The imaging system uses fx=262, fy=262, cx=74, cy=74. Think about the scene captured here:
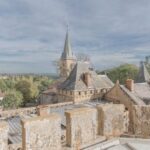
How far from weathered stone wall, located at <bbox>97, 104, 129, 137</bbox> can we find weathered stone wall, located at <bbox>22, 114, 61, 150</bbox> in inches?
120

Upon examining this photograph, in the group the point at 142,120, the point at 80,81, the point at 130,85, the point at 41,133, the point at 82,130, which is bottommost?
the point at 142,120

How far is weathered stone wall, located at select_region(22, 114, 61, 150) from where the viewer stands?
8.55 meters

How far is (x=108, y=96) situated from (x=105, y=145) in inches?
754

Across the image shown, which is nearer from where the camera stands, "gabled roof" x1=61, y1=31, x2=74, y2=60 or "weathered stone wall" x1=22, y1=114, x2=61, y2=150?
"weathered stone wall" x1=22, y1=114, x2=61, y2=150

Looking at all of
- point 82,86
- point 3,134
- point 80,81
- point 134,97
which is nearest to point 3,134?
point 3,134

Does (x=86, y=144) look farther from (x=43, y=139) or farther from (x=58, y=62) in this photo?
(x=58, y=62)

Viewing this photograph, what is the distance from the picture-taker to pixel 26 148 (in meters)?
8.57

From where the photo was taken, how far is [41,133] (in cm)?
886

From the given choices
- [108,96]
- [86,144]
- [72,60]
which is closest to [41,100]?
[72,60]

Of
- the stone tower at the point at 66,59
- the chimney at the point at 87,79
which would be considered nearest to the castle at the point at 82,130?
the chimney at the point at 87,79

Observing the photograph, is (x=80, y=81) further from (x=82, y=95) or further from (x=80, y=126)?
(x=80, y=126)

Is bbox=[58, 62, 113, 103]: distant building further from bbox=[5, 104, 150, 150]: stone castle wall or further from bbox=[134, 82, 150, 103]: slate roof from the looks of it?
bbox=[5, 104, 150, 150]: stone castle wall

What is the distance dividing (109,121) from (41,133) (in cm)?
420

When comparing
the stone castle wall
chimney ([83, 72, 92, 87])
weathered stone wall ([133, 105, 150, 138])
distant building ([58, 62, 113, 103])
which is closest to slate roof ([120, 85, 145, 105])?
distant building ([58, 62, 113, 103])
